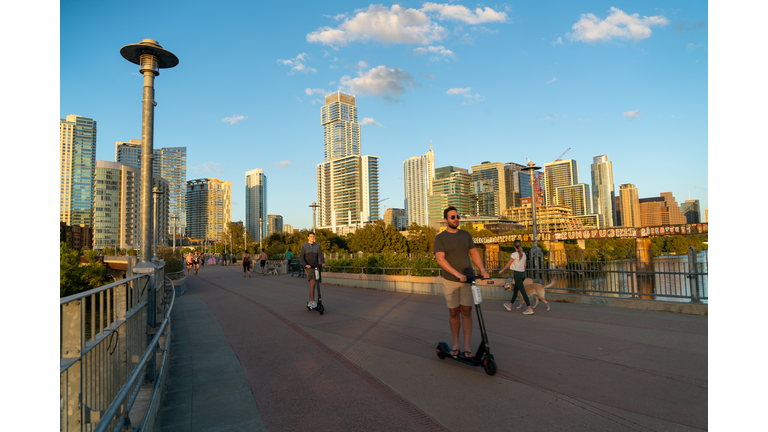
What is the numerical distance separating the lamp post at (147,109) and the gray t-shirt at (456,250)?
14.8 feet

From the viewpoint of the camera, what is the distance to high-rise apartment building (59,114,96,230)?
408ft

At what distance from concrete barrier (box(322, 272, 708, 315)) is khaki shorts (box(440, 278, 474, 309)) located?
44cm

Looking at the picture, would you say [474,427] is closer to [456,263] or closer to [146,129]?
[456,263]

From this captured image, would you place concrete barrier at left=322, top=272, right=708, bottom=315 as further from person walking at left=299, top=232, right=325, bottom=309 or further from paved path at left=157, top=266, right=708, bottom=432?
person walking at left=299, top=232, right=325, bottom=309

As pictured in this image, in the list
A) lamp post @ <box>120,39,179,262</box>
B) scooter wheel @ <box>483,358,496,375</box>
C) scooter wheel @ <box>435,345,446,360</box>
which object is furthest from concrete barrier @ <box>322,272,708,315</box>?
lamp post @ <box>120,39,179,262</box>

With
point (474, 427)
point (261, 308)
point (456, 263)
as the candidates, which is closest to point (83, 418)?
point (474, 427)

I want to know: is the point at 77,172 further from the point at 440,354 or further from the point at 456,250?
the point at 456,250

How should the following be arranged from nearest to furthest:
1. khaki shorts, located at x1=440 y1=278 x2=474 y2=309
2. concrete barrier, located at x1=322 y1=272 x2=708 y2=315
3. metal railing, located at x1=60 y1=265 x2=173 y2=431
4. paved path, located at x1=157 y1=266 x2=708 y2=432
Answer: metal railing, located at x1=60 y1=265 x2=173 y2=431, paved path, located at x1=157 y1=266 x2=708 y2=432, khaki shorts, located at x1=440 y1=278 x2=474 y2=309, concrete barrier, located at x1=322 y1=272 x2=708 y2=315

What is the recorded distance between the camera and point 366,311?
35.6ft

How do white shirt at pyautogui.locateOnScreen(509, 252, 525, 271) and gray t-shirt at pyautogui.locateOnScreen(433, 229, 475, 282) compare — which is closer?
gray t-shirt at pyautogui.locateOnScreen(433, 229, 475, 282)

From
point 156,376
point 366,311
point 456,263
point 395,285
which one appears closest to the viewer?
point 156,376

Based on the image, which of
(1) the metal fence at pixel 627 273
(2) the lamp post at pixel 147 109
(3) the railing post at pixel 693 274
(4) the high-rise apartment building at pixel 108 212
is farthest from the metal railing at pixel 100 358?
(4) the high-rise apartment building at pixel 108 212
